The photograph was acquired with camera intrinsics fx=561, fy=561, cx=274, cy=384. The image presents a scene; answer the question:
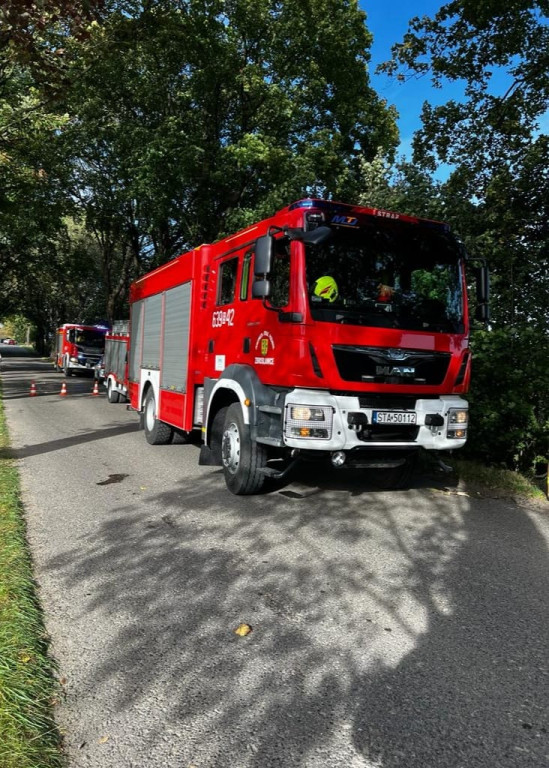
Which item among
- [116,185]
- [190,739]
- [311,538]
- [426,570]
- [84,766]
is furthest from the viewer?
[116,185]

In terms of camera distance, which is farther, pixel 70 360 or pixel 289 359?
pixel 70 360

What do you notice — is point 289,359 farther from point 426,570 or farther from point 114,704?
point 114,704

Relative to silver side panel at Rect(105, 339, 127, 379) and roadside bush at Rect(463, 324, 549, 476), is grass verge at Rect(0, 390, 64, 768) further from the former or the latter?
silver side panel at Rect(105, 339, 127, 379)

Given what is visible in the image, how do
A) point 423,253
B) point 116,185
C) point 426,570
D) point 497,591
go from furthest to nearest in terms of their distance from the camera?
point 116,185 < point 423,253 < point 426,570 < point 497,591

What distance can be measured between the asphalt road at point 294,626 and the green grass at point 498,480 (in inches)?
16.9

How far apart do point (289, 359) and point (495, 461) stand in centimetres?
428

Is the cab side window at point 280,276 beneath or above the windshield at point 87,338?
above

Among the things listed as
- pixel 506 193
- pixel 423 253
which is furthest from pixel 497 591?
pixel 506 193

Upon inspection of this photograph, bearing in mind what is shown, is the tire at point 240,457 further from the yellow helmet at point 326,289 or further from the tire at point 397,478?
the tire at point 397,478

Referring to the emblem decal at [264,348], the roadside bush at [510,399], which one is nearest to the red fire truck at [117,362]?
the emblem decal at [264,348]

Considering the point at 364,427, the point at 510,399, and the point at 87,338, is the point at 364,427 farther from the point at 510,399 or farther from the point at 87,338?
the point at 87,338

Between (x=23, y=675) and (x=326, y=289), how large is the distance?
3.87 meters

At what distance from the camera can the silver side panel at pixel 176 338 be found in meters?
7.74

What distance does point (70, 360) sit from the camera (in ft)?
93.5
